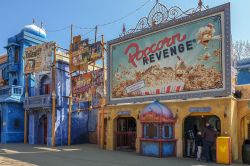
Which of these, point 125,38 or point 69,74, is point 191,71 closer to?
point 125,38

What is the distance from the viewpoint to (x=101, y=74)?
882 inches

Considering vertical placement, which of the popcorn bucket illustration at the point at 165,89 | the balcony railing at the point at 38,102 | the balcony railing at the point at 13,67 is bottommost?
the balcony railing at the point at 38,102

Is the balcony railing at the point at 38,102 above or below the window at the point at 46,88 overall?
below

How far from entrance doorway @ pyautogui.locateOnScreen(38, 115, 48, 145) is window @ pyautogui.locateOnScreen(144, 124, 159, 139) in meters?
11.9

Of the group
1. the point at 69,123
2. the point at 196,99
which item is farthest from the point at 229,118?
the point at 69,123

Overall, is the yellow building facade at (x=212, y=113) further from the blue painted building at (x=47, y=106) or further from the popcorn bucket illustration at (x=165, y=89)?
the blue painted building at (x=47, y=106)

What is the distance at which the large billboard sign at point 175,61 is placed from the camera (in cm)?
1577

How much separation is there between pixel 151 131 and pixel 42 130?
12806 millimetres

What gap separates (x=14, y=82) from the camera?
31.0m

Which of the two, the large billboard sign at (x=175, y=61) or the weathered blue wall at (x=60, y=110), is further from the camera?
the weathered blue wall at (x=60, y=110)

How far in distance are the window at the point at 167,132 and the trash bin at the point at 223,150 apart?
3.15 metres

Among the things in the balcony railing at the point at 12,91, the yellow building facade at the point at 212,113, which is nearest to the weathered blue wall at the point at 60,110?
the balcony railing at the point at 12,91

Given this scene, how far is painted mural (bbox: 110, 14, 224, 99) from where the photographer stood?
16.1m

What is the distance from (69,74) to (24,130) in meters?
7.26
